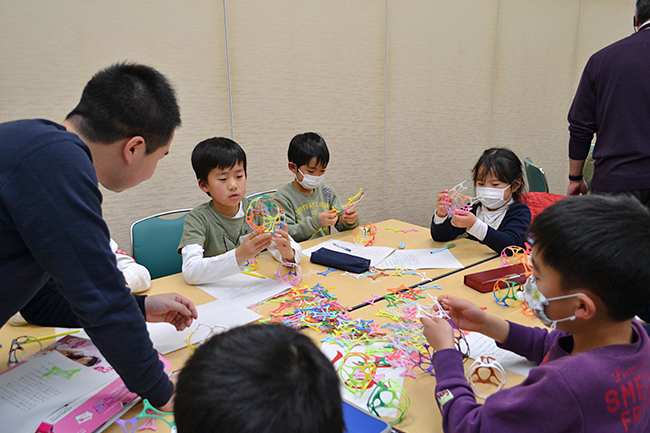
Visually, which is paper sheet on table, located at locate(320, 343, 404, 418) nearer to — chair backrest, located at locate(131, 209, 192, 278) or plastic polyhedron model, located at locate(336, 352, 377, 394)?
plastic polyhedron model, located at locate(336, 352, 377, 394)

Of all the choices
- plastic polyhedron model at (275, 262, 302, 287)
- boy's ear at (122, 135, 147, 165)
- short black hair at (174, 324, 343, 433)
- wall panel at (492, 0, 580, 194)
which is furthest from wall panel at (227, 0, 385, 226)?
short black hair at (174, 324, 343, 433)

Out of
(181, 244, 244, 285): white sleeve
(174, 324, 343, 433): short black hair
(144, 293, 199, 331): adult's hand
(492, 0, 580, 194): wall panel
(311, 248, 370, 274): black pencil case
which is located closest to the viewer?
(174, 324, 343, 433): short black hair

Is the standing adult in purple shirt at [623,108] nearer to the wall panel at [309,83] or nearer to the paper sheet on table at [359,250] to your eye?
the paper sheet on table at [359,250]

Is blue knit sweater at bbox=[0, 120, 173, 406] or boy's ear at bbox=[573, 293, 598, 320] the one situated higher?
blue knit sweater at bbox=[0, 120, 173, 406]

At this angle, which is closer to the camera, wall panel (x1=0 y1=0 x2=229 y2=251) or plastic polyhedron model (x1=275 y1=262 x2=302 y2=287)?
plastic polyhedron model (x1=275 y1=262 x2=302 y2=287)

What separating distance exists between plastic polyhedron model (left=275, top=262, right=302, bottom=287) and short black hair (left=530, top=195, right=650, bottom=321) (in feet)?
3.61

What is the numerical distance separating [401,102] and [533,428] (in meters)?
3.53

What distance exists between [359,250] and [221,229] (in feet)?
2.33

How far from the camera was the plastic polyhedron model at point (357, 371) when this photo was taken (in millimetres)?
1104

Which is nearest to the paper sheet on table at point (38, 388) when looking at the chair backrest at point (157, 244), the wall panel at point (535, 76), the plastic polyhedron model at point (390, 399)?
the plastic polyhedron model at point (390, 399)

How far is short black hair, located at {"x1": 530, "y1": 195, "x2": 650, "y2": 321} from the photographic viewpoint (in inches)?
33.1

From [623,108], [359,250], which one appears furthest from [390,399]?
[623,108]

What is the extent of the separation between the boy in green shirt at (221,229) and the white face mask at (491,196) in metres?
1.05

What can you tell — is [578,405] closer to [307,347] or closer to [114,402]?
[307,347]
